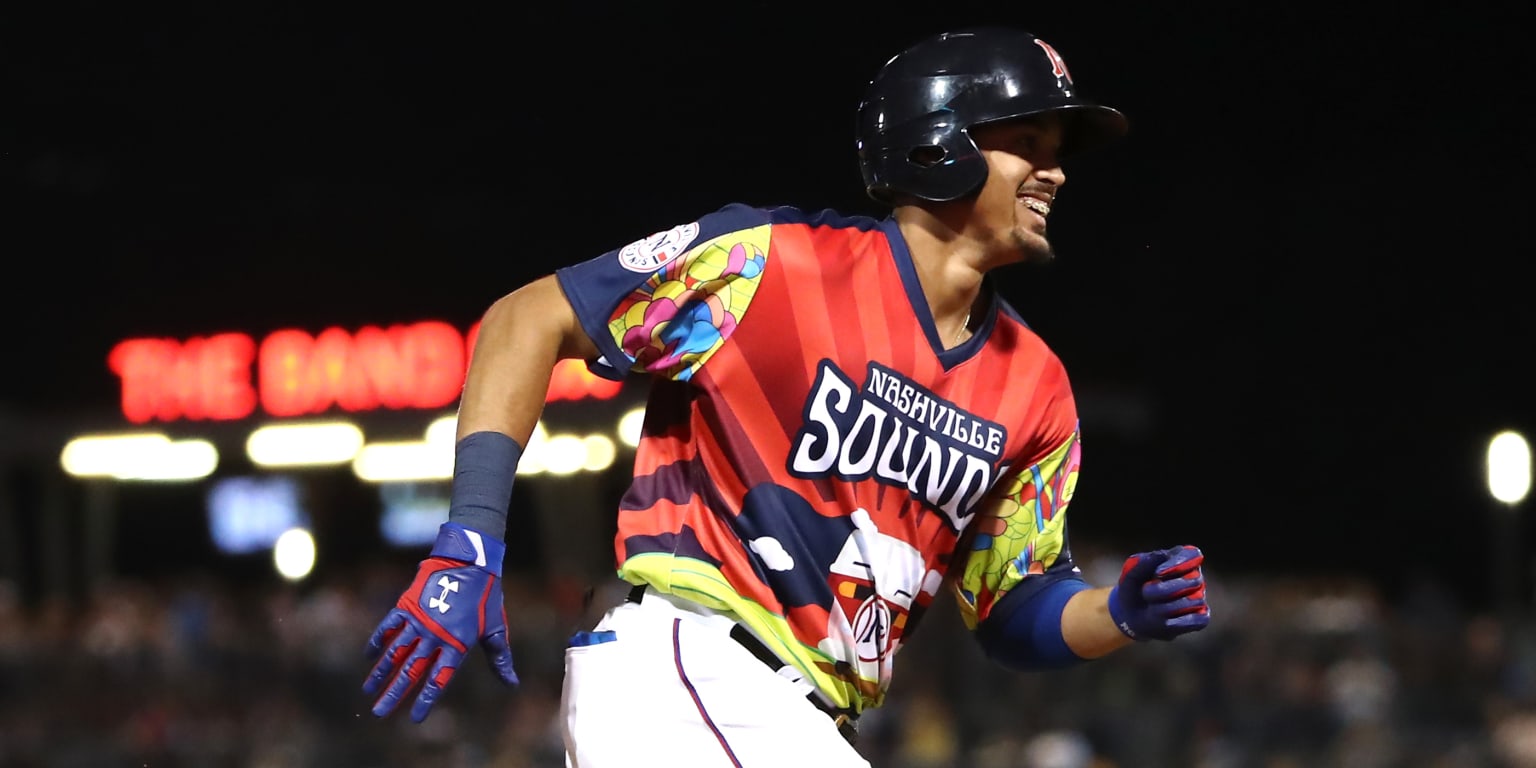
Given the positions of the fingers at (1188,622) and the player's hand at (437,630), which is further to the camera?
the fingers at (1188,622)

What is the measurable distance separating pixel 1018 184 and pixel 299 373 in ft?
55.6

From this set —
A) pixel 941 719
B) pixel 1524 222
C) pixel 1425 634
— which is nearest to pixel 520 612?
pixel 941 719

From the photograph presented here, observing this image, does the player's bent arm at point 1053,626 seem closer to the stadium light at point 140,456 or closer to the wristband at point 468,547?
the wristband at point 468,547

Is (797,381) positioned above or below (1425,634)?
above

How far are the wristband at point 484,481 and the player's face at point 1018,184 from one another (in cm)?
95

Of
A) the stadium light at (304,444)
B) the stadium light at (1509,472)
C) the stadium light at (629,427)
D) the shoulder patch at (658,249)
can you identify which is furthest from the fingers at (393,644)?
the stadium light at (304,444)

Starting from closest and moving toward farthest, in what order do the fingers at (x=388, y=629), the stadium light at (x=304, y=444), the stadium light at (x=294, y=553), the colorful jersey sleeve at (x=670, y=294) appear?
1. the fingers at (x=388, y=629)
2. the colorful jersey sleeve at (x=670, y=294)
3. the stadium light at (x=304, y=444)
4. the stadium light at (x=294, y=553)

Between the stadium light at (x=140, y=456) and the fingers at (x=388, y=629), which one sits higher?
the fingers at (x=388, y=629)

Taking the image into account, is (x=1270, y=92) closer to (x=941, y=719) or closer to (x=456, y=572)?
(x=941, y=719)

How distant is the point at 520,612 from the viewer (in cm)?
1160

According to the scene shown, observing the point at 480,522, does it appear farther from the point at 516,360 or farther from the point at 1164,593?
the point at 1164,593

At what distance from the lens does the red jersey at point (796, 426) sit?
10.1ft

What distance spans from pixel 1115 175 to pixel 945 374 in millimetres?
15371

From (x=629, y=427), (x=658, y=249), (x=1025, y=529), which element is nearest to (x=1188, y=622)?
(x=1025, y=529)
